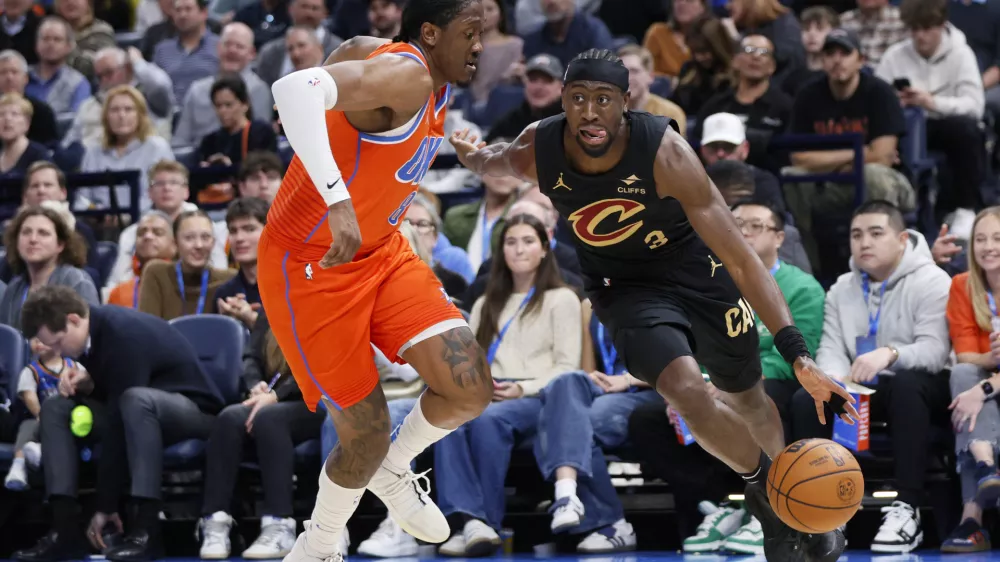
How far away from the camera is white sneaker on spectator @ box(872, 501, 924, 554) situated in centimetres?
638

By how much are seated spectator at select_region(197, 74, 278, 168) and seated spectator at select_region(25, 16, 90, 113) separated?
2.42m

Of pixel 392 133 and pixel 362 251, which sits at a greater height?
pixel 392 133

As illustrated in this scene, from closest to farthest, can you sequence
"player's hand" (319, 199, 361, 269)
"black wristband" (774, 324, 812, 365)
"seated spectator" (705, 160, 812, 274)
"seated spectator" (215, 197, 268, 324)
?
"player's hand" (319, 199, 361, 269), "black wristband" (774, 324, 812, 365), "seated spectator" (705, 160, 812, 274), "seated spectator" (215, 197, 268, 324)

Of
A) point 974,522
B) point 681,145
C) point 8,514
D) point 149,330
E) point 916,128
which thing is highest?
point 681,145

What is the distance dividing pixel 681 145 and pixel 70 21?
9740 millimetres

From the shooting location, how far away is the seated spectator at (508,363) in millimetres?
6793

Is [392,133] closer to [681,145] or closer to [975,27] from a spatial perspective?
[681,145]

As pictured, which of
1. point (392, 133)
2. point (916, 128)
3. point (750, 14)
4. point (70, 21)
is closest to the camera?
point (392, 133)

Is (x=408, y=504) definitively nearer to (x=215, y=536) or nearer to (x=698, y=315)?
(x=698, y=315)

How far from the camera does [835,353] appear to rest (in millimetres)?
7031

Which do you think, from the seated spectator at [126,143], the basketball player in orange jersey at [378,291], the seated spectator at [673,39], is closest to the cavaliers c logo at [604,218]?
the basketball player in orange jersey at [378,291]

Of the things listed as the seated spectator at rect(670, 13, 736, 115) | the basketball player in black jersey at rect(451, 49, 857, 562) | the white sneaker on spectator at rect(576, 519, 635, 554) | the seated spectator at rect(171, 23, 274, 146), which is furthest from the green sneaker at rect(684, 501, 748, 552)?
the seated spectator at rect(171, 23, 274, 146)

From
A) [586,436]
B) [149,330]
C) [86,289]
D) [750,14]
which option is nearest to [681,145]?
[586,436]

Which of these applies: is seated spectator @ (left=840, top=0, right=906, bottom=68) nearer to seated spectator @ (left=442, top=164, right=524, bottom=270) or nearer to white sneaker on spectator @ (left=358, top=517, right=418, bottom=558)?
seated spectator @ (left=442, top=164, right=524, bottom=270)
